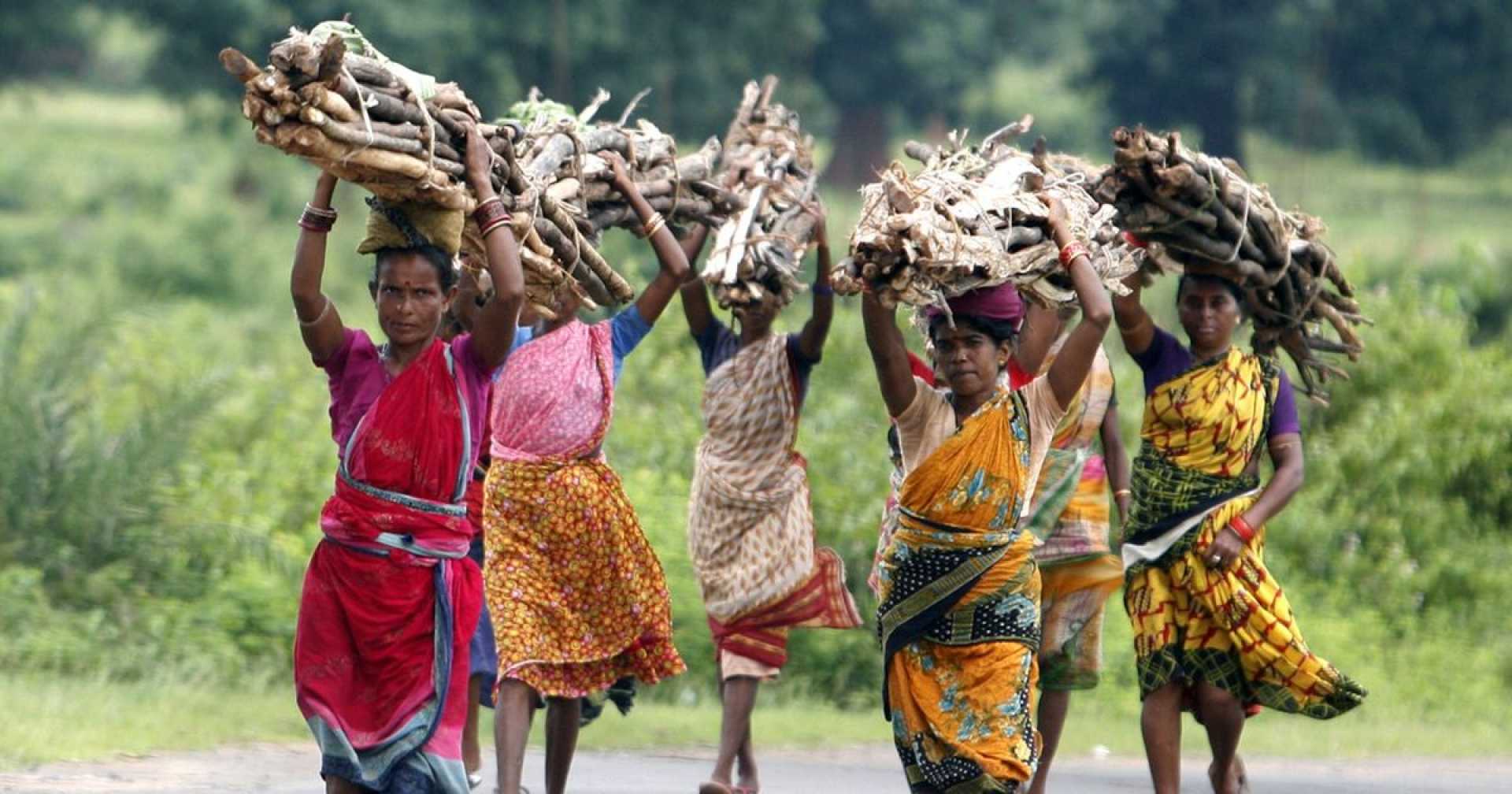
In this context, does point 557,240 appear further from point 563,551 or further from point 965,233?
point 563,551

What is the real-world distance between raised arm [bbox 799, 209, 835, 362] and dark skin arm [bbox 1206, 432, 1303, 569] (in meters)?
1.68

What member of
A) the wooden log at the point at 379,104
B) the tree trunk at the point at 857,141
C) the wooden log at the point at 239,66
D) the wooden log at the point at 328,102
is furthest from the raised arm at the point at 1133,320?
the tree trunk at the point at 857,141

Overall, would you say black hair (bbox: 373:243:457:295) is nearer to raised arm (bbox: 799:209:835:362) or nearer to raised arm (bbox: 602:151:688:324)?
raised arm (bbox: 602:151:688:324)

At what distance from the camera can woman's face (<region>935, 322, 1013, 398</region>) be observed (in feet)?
20.1

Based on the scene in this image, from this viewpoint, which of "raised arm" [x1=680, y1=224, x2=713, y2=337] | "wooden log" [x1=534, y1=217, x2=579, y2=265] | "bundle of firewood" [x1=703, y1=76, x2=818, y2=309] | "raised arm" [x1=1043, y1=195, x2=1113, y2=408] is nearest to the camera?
"raised arm" [x1=1043, y1=195, x2=1113, y2=408]

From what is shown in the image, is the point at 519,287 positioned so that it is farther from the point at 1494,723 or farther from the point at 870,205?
the point at 1494,723

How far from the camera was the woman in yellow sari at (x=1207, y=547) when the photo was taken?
24.2 feet

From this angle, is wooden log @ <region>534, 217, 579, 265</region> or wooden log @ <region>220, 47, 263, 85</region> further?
wooden log @ <region>534, 217, 579, 265</region>

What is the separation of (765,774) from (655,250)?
2.78 metres

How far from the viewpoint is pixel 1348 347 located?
8.28 meters

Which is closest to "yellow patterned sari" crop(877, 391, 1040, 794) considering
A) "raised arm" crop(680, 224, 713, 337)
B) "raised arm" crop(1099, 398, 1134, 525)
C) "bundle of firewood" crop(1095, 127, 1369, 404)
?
"bundle of firewood" crop(1095, 127, 1369, 404)

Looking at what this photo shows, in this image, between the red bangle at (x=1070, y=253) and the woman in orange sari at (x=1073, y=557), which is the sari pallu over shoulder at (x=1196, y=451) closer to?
the woman in orange sari at (x=1073, y=557)

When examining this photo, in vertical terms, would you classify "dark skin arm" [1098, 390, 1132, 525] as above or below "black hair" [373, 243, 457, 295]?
above

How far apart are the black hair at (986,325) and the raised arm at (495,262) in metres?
1.23
